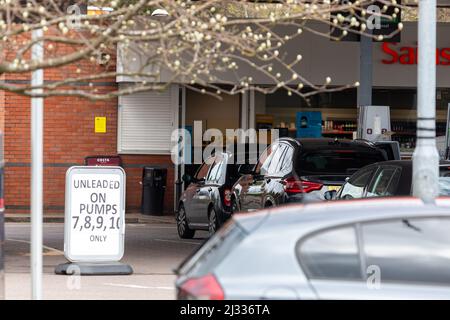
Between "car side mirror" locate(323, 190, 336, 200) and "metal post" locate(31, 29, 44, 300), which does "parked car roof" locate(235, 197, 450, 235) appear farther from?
"car side mirror" locate(323, 190, 336, 200)

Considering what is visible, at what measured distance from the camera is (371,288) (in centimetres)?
616

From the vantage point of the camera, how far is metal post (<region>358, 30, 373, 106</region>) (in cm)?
2177

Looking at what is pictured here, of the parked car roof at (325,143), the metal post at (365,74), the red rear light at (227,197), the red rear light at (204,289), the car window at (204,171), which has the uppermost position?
the metal post at (365,74)

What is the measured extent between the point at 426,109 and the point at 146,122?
16908mm

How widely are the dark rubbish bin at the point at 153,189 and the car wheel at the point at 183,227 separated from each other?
4.38 m

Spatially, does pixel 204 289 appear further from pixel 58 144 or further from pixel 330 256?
pixel 58 144

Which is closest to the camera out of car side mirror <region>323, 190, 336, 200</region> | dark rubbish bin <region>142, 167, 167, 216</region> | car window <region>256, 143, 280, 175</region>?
car side mirror <region>323, 190, 336, 200</region>

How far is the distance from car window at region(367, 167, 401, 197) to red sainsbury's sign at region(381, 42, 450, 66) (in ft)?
39.2

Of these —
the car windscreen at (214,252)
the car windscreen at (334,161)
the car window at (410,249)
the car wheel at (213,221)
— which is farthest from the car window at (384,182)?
the car windscreen at (214,252)

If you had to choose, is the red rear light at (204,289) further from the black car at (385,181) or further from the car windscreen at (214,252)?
the black car at (385,181)

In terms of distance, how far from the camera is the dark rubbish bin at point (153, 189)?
2523cm

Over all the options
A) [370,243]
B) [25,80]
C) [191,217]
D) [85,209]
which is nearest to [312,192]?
[85,209]

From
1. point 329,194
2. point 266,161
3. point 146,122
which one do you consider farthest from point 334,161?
point 146,122

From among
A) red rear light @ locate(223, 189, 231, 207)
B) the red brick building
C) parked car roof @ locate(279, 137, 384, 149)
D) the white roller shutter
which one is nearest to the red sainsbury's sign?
the white roller shutter
